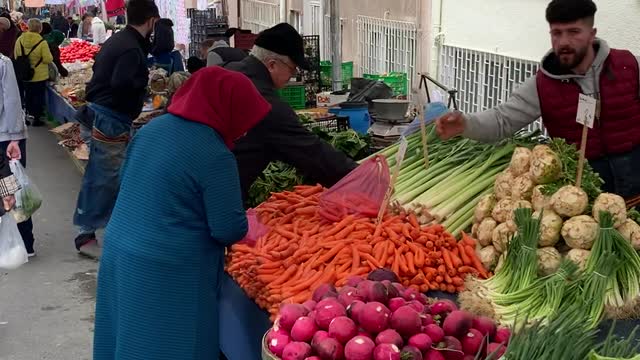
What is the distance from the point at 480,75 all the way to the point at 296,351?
21.3 ft

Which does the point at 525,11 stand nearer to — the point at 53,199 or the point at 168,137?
the point at 168,137

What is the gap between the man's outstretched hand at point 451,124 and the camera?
Answer: 4.11m

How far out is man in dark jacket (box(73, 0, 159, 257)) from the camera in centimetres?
687

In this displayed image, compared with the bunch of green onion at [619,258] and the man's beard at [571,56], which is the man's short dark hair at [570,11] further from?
the bunch of green onion at [619,258]

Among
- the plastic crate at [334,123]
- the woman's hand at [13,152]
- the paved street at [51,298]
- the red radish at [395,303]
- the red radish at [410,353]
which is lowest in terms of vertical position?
the paved street at [51,298]

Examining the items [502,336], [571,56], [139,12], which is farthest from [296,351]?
[139,12]

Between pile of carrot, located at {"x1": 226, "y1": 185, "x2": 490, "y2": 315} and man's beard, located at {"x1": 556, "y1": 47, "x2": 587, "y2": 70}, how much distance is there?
105 cm

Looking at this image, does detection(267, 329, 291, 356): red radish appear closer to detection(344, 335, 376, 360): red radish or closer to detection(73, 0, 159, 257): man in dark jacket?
detection(344, 335, 376, 360): red radish

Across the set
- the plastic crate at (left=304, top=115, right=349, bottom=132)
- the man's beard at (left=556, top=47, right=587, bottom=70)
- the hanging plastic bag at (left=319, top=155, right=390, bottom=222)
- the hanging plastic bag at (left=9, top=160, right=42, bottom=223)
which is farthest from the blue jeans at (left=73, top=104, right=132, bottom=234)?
the man's beard at (left=556, top=47, right=587, bottom=70)

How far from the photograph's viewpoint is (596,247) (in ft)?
9.89

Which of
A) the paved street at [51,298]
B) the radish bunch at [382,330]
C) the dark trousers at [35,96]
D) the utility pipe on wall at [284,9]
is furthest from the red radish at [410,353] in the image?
the utility pipe on wall at [284,9]

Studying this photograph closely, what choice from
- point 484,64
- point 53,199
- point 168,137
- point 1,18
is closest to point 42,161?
point 53,199

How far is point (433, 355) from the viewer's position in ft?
7.86

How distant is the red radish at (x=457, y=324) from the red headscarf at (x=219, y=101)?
46.5 inches
